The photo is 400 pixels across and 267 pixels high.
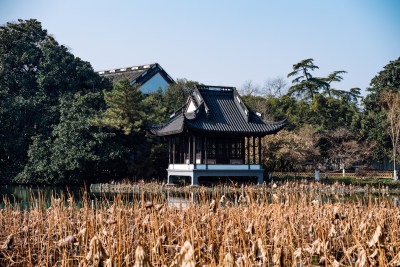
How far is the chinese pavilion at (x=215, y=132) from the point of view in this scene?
17.5 metres

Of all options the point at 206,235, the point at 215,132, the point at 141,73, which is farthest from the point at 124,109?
the point at 206,235

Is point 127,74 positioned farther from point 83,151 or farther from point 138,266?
point 138,266

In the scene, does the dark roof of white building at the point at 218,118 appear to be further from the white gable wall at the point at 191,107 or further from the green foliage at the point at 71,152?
the green foliage at the point at 71,152

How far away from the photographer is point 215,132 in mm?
17609

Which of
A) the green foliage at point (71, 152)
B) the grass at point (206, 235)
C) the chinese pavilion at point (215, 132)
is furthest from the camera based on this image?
the green foliage at point (71, 152)

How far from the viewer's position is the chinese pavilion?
17547 mm

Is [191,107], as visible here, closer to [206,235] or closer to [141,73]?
[141,73]

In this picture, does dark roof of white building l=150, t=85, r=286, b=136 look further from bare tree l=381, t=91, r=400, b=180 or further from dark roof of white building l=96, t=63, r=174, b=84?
bare tree l=381, t=91, r=400, b=180

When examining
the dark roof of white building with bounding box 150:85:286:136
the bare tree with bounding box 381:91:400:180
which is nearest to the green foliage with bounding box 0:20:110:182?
the dark roof of white building with bounding box 150:85:286:136

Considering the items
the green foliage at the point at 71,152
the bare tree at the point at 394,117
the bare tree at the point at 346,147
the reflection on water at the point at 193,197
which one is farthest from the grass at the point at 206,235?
the bare tree at the point at 346,147

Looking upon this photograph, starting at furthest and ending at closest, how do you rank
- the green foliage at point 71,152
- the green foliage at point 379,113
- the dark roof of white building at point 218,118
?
the green foliage at point 379,113, the green foliage at point 71,152, the dark roof of white building at point 218,118

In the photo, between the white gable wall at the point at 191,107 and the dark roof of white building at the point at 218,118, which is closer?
the dark roof of white building at the point at 218,118

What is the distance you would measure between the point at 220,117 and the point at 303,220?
42.1 feet

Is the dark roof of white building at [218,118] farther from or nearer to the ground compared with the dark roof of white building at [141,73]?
nearer to the ground
